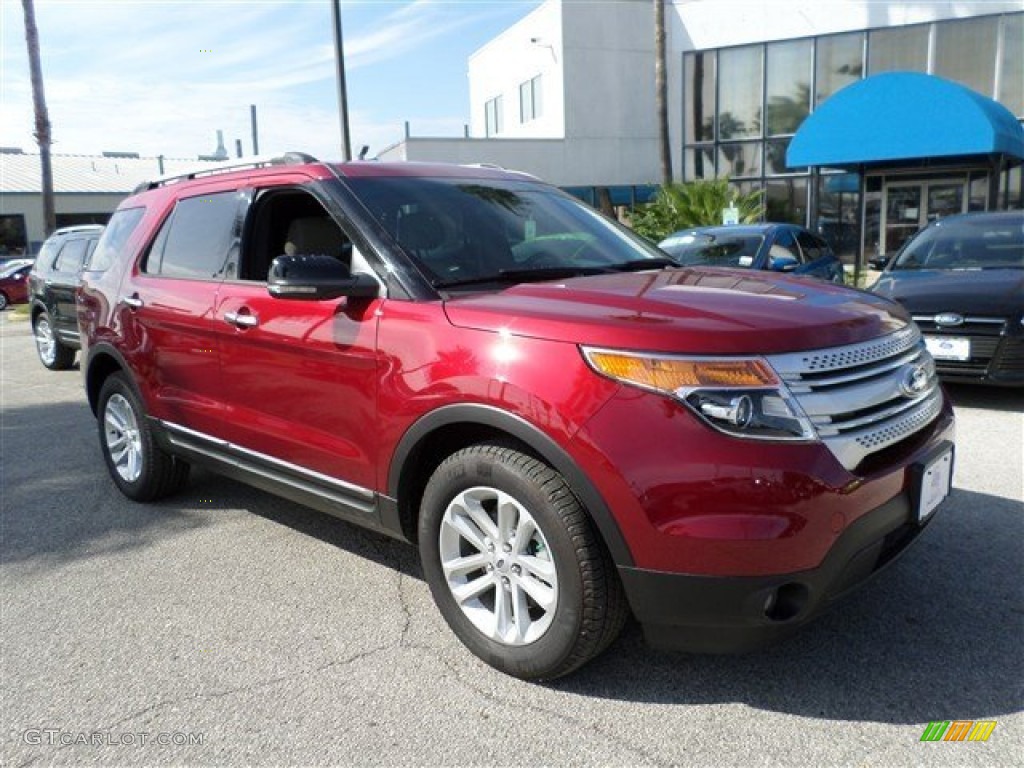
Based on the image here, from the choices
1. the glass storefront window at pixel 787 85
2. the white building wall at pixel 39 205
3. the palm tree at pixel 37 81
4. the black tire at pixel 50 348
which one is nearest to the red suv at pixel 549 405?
the black tire at pixel 50 348

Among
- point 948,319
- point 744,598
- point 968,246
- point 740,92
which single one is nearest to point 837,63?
point 740,92

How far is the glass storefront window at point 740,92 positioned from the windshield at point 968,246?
18.3 meters

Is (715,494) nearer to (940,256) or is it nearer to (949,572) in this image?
(949,572)

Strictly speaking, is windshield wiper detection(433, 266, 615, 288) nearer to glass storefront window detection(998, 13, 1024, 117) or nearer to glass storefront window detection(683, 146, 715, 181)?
glass storefront window detection(998, 13, 1024, 117)

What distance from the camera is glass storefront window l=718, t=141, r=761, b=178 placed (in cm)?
2527

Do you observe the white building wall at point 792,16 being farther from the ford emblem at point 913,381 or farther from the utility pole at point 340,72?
the ford emblem at point 913,381

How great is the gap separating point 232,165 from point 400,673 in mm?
2890

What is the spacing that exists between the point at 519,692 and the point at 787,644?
101 centimetres

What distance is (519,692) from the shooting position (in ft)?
9.20

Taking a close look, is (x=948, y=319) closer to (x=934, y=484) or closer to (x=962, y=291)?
(x=962, y=291)

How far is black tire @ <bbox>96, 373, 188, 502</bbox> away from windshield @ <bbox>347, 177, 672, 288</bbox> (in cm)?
216

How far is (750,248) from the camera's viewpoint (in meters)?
9.08

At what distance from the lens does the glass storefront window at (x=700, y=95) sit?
1017 inches

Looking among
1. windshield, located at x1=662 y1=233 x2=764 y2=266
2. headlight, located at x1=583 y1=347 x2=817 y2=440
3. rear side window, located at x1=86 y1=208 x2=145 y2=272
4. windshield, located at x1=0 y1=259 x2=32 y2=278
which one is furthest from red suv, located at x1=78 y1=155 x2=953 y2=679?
windshield, located at x1=0 y1=259 x2=32 y2=278
